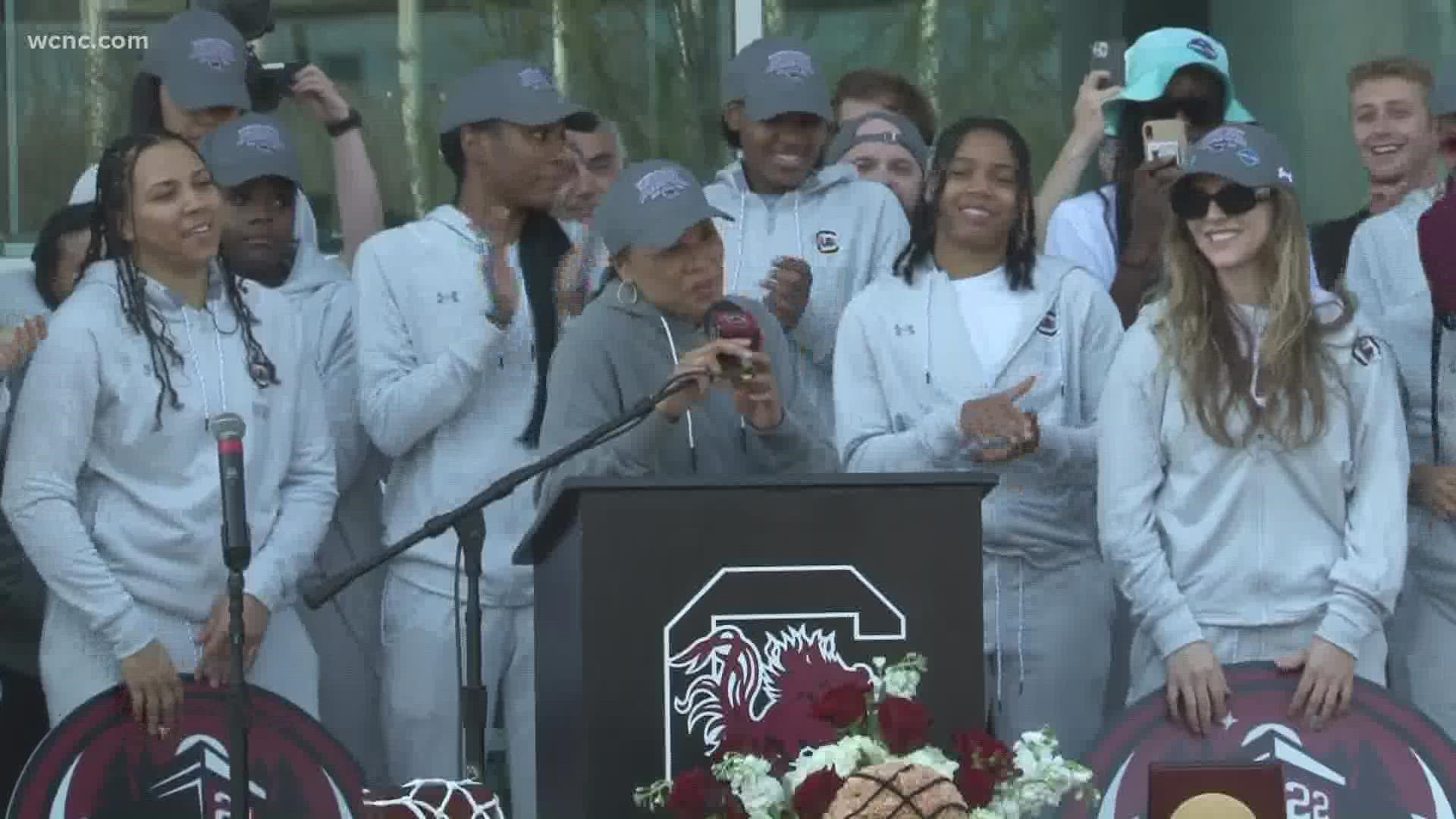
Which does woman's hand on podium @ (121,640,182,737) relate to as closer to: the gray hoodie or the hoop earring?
the gray hoodie

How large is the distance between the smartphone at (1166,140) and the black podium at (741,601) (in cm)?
229

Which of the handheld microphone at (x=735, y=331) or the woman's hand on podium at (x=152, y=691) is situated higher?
the handheld microphone at (x=735, y=331)

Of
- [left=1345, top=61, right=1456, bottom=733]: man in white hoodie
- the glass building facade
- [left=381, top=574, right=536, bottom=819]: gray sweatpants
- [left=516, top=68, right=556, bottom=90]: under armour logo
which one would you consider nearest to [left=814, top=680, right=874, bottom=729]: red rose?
[left=381, top=574, right=536, bottom=819]: gray sweatpants

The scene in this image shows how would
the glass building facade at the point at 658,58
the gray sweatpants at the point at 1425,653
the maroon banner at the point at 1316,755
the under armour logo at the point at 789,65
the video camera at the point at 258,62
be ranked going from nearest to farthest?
the maroon banner at the point at 1316,755 < the gray sweatpants at the point at 1425,653 < the under armour logo at the point at 789,65 < the video camera at the point at 258,62 < the glass building facade at the point at 658,58

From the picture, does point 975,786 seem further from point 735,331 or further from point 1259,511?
point 1259,511

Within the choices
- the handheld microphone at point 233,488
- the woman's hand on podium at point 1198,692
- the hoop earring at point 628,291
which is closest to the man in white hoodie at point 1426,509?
the woman's hand on podium at point 1198,692

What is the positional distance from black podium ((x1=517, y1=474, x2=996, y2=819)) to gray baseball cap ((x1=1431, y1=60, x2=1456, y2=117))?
2983 millimetres

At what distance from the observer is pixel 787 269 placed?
7098 mm

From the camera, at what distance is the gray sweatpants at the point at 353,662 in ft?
23.8

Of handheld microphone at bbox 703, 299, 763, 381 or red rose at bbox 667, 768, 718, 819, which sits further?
handheld microphone at bbox 703, 299, 763, 381

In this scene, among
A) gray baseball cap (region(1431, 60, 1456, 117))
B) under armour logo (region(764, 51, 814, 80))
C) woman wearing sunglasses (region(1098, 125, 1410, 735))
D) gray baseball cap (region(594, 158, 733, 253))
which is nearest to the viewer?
gray baseball cap (region(594, 158, 733, 253))

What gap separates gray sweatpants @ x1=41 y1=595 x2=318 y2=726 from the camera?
6500mm

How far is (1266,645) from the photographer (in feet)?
20.7

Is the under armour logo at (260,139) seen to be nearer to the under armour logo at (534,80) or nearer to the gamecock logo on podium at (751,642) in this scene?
the under armour logo at (534,80)
